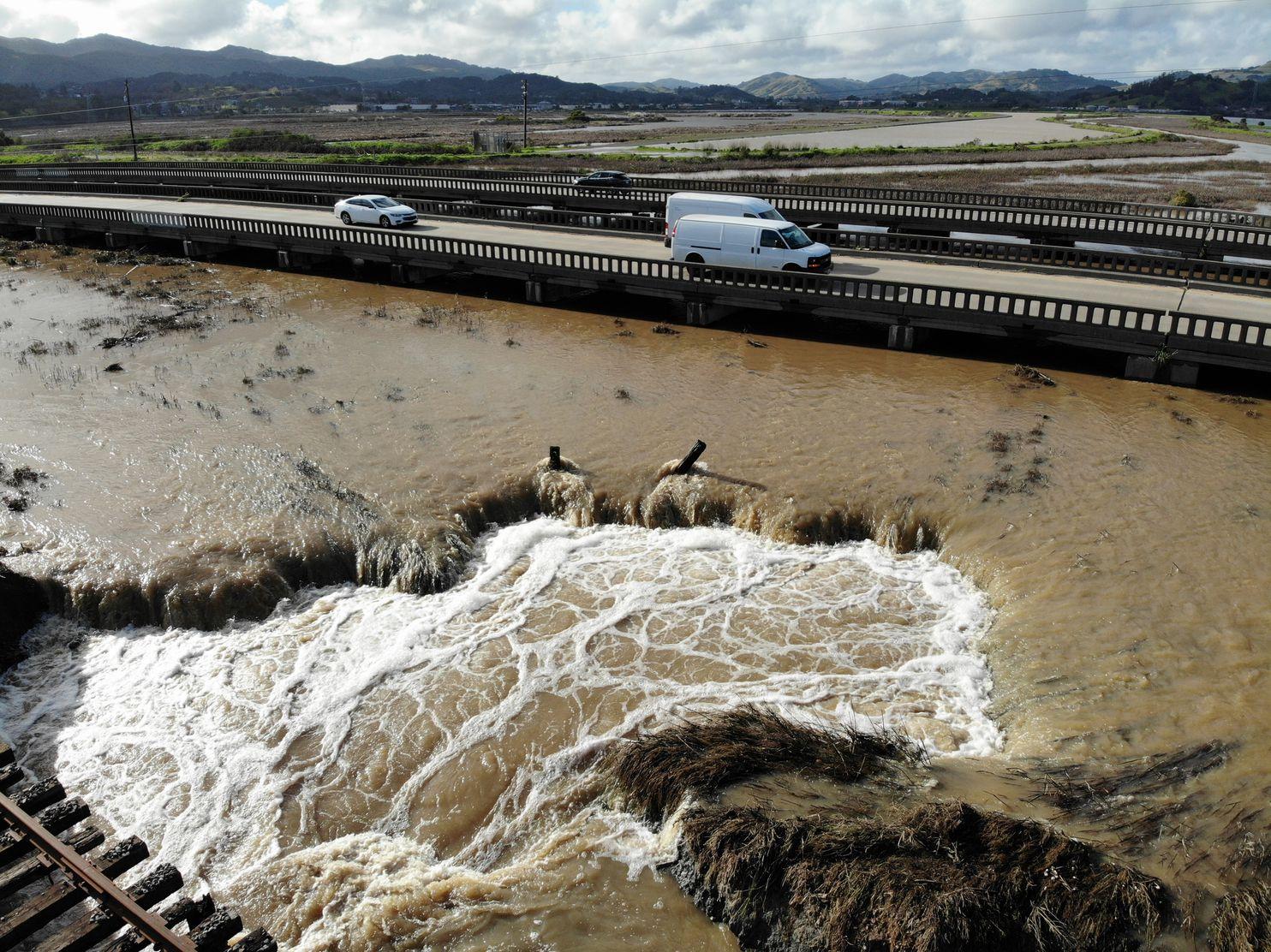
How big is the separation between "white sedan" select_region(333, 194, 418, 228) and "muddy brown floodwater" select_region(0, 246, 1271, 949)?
1552 cm

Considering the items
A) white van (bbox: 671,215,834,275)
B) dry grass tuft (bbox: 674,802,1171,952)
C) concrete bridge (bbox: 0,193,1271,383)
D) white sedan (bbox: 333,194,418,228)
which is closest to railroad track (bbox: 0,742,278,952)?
dry grass tuft (bbox: 674,802,1171,952)

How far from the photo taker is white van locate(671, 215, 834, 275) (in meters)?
25.8

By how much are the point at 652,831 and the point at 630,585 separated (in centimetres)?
536

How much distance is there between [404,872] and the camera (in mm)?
8820

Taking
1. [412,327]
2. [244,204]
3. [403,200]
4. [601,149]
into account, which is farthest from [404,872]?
[601,149]

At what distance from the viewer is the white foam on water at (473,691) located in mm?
9445

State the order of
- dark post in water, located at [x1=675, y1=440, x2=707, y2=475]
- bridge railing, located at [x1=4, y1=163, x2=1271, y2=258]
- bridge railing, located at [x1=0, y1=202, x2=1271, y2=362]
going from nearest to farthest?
dark post in water, located at [x1=675, y1=440, x2=707, y2=475]
bridge railing, located at [x1=0, y1=202, x2=1271, y2=362]
bridge railing, located at [x1=4, y1=163, x2=1271, y2=258]

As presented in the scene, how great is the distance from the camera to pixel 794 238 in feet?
86.5

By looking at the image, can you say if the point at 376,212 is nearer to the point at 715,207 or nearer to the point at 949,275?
the point at 715,207

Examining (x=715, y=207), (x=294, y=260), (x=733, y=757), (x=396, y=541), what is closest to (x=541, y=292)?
(x=715, y=207)

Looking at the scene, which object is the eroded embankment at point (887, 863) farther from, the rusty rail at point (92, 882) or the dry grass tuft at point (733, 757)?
the rusty rail at point (92, 882)

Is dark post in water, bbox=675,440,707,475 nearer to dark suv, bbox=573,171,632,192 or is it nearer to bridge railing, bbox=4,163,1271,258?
bridge railing, bbox=4,163,1271,258

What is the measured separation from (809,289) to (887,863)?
64.6 ft

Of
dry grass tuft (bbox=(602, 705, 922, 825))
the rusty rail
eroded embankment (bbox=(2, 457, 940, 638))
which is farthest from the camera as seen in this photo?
eroded embankment (bbox=(2, 457, 940, 638))
